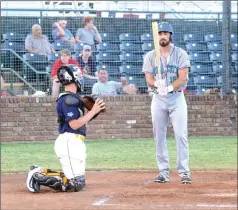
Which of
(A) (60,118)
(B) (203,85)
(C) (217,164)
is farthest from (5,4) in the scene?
(A) (60,118)

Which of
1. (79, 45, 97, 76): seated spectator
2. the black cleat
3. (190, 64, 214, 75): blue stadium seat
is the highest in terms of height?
(79, 45, 97, 76): seated spectator

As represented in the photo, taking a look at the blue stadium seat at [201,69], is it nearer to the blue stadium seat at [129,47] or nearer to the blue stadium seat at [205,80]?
the blue stadium seat at [205,80]

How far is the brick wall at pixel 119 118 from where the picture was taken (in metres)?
16.6

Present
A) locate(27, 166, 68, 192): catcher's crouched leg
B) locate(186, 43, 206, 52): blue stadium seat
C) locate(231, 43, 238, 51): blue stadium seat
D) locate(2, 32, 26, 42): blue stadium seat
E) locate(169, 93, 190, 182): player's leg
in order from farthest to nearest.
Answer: locate(231, 43, 238, 51): blue stadium seat → locate(186, 43, 206, 52): blue stadium seat → locate(2, 32, 26, 42): blue stadium seat → locate(169, 93, 190, 182): player's leg → locate(27, 166, 68, 192): catcher's crouched leg

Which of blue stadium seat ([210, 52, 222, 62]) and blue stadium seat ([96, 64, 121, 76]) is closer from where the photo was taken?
blue stadium seat ([96, 64, 121, 76])

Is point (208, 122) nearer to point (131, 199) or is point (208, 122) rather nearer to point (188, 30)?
point (188, 30)

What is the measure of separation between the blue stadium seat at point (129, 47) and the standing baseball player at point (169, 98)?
8618 millimetres

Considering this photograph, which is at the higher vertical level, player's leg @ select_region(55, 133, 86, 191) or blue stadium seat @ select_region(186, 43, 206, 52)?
blue stadium seat @ select_region(186, 43, 206, 52)

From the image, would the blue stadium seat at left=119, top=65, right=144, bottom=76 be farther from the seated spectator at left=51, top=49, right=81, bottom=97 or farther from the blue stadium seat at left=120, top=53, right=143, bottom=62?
the seated spectator at left=51, top=49, right=81, bottom=97

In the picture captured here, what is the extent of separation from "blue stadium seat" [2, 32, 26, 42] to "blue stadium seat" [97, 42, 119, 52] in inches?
71.8

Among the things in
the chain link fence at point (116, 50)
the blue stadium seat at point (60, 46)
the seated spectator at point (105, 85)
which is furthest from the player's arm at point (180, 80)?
the blue stadium seat at point (60, 46)

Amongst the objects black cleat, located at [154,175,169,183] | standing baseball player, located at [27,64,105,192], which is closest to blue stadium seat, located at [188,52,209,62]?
black cleat, located at [154,175,169,183]

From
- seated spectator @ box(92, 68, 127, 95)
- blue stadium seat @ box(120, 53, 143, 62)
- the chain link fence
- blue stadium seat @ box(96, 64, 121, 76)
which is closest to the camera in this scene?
seated spectator @ box(92, 68, 127, 95)

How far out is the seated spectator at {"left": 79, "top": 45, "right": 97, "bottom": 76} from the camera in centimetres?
1683
